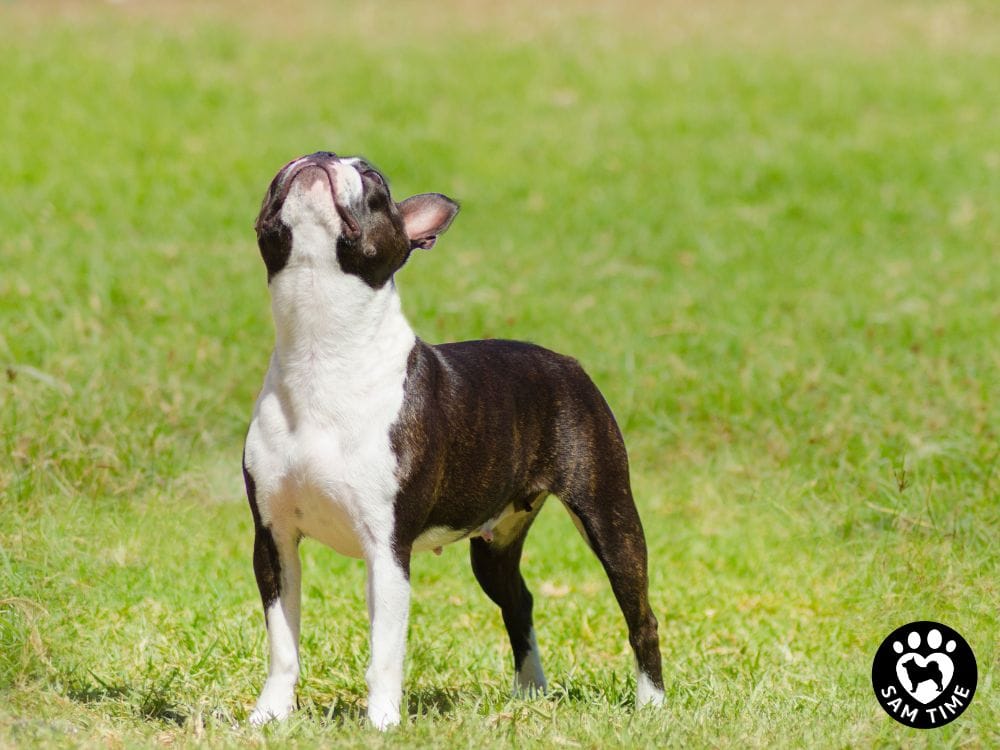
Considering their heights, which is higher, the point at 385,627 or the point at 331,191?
the point at 331,191

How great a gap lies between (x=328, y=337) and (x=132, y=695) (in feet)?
4.49

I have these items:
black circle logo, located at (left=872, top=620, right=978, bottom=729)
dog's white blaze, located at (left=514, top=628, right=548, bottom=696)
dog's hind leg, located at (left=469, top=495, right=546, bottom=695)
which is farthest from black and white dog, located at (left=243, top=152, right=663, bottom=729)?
black circle logo, located at (left=872, top=620, right=978, bottom=729)

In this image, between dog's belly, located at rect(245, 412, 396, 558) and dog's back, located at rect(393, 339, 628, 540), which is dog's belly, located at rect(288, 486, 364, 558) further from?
dog's back, located at rect(393, 339, 628, 540)

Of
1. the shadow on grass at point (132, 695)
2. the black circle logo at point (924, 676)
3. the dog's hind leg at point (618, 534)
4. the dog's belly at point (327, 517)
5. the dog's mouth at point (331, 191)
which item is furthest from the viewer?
the dog's hind leg at point (618, 534)

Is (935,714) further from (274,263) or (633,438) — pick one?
(633,438)

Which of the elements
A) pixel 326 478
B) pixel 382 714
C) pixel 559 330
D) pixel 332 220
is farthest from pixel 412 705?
pixel 559 330

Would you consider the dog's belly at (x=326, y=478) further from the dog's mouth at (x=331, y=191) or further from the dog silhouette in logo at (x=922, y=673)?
the dog silhouette in logo at (x=922, y=673)

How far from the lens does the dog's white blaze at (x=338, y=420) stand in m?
3.72

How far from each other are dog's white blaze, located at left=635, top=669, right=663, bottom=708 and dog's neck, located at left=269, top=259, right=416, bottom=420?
1.33 meters

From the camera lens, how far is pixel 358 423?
3758 mm

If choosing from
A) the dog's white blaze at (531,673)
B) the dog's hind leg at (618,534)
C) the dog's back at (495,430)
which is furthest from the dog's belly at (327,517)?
the dog's white blaze at (531,673)

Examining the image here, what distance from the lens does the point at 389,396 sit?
3814mm

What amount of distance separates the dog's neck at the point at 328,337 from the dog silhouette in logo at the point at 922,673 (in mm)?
1815

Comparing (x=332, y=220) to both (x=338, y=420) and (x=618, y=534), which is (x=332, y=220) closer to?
(x=338, y=420)
